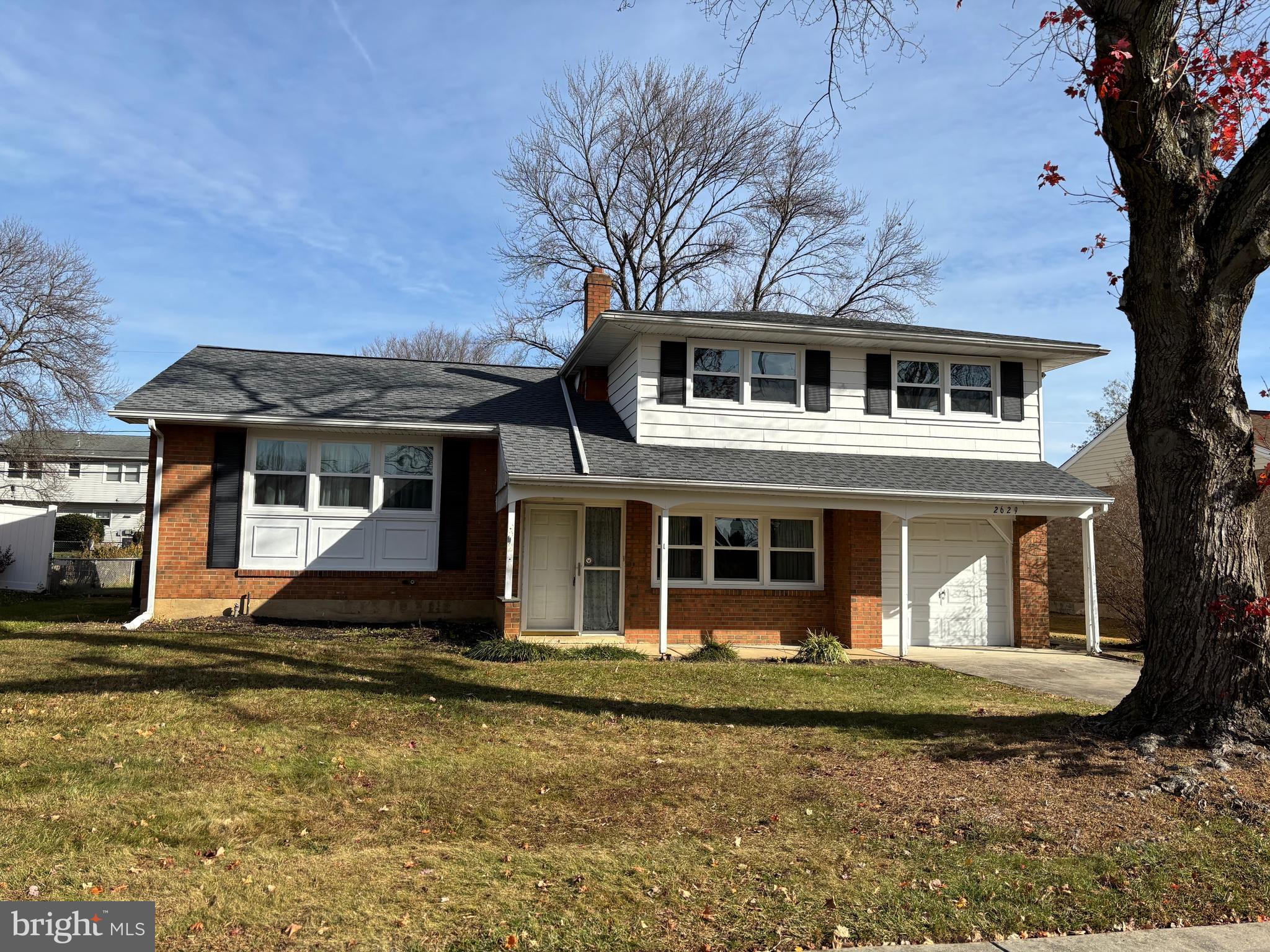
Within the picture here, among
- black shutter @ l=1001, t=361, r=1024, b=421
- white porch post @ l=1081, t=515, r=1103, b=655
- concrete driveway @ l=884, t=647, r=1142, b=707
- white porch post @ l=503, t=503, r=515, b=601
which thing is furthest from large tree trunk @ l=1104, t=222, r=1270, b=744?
black shutter @ l=1001, t=361, r=1024, b=421

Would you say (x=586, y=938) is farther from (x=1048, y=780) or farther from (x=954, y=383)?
(x=954, y=383)

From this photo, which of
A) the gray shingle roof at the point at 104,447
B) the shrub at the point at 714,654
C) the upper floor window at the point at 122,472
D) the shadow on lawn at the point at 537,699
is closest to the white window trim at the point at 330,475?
the shadow on lawn at the point at 537,699

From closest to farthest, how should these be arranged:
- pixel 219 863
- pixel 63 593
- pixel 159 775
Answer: pixel 219 863
pixel 159 775
pixel 63 593

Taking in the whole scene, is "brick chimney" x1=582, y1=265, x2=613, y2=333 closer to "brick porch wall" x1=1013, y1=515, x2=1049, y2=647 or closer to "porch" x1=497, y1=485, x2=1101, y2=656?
"porch" x1=497, y1=485, x2=1101, y2=656

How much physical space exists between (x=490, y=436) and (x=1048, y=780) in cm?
1095

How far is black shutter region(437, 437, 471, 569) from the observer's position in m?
15.3

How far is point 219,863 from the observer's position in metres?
4.75

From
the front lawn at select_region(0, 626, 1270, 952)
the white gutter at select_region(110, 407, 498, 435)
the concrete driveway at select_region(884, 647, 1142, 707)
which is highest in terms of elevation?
the white gutter at select_region(110, 407, 498, 435)

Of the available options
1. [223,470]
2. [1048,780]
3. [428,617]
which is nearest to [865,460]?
[428,617]

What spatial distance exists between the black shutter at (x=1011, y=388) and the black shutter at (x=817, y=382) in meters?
3.36

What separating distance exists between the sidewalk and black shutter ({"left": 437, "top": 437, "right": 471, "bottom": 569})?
12.1m

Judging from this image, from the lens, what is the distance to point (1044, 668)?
42.8 ft

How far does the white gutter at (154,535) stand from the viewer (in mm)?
13906

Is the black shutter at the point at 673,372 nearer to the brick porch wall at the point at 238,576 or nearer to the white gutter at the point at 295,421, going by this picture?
the white gutter at the point at 295,421
